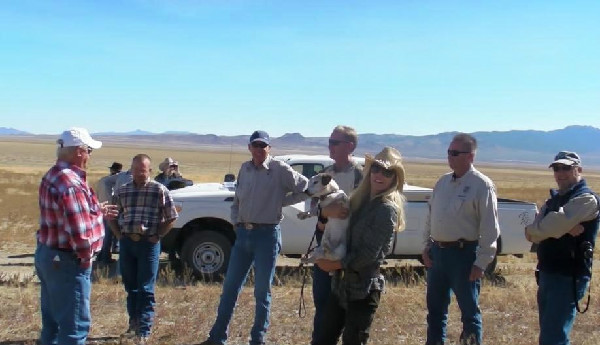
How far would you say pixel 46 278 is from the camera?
4.12 metres

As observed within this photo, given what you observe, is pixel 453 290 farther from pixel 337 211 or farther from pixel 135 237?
pixel 135 237

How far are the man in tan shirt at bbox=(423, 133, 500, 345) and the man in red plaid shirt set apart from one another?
7.94ft

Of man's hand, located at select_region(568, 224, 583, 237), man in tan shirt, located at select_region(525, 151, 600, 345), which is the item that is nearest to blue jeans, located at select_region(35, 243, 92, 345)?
man in tan shirt, located at select_region(525, 151, 600, 345)

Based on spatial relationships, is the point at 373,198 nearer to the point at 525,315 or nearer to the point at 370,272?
the point at 370,272

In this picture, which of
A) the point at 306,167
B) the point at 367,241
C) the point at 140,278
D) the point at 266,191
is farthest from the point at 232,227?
the point at 367,241

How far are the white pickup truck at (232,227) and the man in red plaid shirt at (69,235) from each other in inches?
176

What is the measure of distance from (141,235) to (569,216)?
3.35 m

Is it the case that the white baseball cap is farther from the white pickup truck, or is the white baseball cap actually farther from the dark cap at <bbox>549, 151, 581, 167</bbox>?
the white pickup truck

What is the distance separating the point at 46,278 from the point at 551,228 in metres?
3.19

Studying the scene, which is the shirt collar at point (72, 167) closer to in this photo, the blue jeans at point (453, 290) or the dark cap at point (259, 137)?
the dark cap at point (259, 137)

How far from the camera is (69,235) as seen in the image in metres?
4.00

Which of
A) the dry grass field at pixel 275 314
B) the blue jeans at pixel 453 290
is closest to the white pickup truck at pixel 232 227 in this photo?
the dry grass field at pixel 275 314

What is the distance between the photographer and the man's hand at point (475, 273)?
4.66 m

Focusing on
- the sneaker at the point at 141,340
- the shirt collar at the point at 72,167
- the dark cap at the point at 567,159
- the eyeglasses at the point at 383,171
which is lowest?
the sneaker at the point at 141,340
